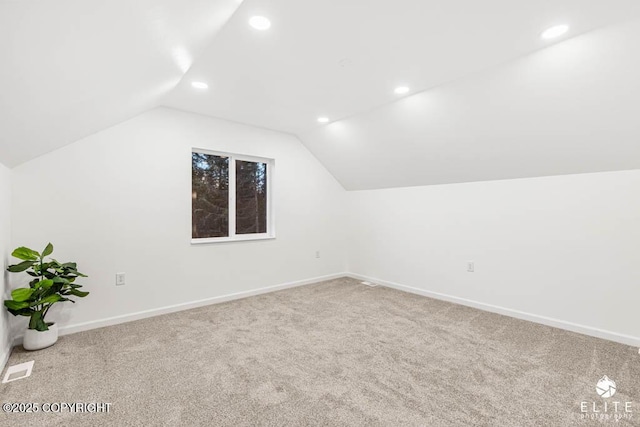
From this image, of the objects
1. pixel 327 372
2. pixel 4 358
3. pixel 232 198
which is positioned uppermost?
pixel 232 198

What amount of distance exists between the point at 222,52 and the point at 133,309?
2.64m

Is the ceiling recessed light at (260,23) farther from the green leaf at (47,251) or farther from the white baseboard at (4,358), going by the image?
the white baseboard at (4,358)

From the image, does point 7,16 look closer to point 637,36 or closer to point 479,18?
point 479,18

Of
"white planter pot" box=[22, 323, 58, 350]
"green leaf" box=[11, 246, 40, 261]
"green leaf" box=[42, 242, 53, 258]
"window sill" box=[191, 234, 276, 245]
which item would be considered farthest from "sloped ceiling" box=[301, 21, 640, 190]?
"white planter pot" box=[22, 323, 58, 350]

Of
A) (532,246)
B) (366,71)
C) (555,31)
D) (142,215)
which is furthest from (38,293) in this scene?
(532,246)

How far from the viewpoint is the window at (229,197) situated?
3609 mm

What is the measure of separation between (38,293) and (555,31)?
4.09 meters

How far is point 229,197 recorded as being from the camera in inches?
153

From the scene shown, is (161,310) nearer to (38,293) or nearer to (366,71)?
(38,293)

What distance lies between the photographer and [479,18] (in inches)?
68.1

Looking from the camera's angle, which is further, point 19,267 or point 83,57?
point 19,267

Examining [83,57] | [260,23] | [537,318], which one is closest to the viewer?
[83,57]

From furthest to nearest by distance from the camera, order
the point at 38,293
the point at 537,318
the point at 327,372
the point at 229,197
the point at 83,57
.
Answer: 1. the point at 229,197
2. the point at 537,318
3. the point at 38,293
4. the point at 327,372
5. the point at 83,57

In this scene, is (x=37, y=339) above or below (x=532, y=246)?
below
